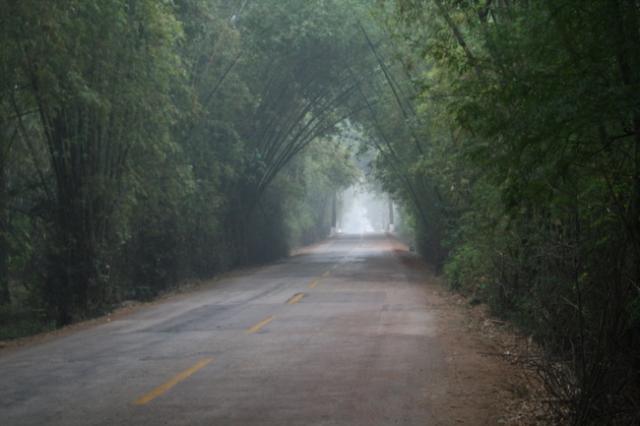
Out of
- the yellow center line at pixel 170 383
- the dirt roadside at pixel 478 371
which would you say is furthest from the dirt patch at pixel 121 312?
the yellow center line at pixel 170 383

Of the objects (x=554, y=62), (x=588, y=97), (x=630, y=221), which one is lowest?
(x=630, y=221)

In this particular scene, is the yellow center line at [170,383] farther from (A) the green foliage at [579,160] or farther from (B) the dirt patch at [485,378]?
(A) the green foliage at [579,160]

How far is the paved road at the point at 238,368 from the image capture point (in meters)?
7.31

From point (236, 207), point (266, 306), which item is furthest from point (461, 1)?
point (236, 207)

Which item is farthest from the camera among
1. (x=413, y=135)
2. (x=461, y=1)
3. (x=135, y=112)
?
(x=413, y=135)

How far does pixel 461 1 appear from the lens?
9.93 metres

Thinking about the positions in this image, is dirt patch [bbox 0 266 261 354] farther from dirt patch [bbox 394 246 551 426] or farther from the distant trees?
dirt patch [bbox 394 246 551 426]

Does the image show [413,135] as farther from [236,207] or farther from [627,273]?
[627,273]

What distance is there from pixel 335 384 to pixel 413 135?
16.3m

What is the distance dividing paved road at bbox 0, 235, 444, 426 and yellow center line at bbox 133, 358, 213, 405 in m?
0.01

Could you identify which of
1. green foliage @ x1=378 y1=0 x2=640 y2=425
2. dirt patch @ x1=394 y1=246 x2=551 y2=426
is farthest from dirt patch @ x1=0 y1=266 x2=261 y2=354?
green foliage @ x1=378 y1=0 x2=640 y2=425

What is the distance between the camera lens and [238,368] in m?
9.64

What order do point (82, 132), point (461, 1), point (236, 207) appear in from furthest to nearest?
point (236, 207), point (82, 132), point (461, 1)

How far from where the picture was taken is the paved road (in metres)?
7.31
